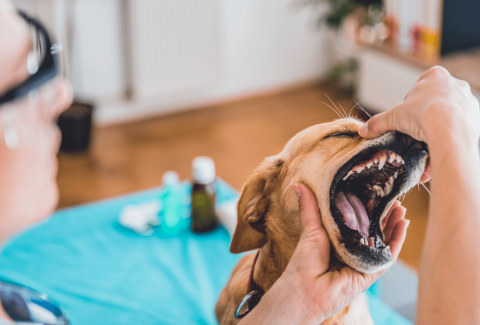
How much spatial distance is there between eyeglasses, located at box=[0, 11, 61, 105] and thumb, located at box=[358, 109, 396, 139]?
1.71 feet

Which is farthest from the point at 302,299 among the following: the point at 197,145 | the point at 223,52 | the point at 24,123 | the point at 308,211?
the point at 223,52

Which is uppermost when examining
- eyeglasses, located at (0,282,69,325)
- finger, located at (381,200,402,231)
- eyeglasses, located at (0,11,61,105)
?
eyeglasses, located at (0,11,61,105)

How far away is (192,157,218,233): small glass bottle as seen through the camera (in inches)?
76.6

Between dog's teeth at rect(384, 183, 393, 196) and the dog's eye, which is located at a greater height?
the dog's eye

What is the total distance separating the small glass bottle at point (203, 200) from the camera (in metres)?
1.95

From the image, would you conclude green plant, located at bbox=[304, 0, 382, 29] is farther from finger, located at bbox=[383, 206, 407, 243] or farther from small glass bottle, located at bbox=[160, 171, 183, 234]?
finger, located at bbox=[383, 206, 407, 243]

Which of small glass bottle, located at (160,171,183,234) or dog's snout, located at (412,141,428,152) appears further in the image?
small glass bottle, located at (160,171,183,234)

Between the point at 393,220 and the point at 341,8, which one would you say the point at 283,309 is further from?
the point at 341,8

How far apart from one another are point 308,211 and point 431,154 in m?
0.35

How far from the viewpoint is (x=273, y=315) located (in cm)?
94

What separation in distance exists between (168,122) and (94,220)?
2.10 m

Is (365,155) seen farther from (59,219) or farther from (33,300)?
(59,219)

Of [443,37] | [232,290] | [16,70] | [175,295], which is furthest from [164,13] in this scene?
[16,70]

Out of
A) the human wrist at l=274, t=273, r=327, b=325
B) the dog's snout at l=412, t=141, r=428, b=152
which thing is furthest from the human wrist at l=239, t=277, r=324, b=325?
the dog's snout at l=412, t=141, r=428, b=152
